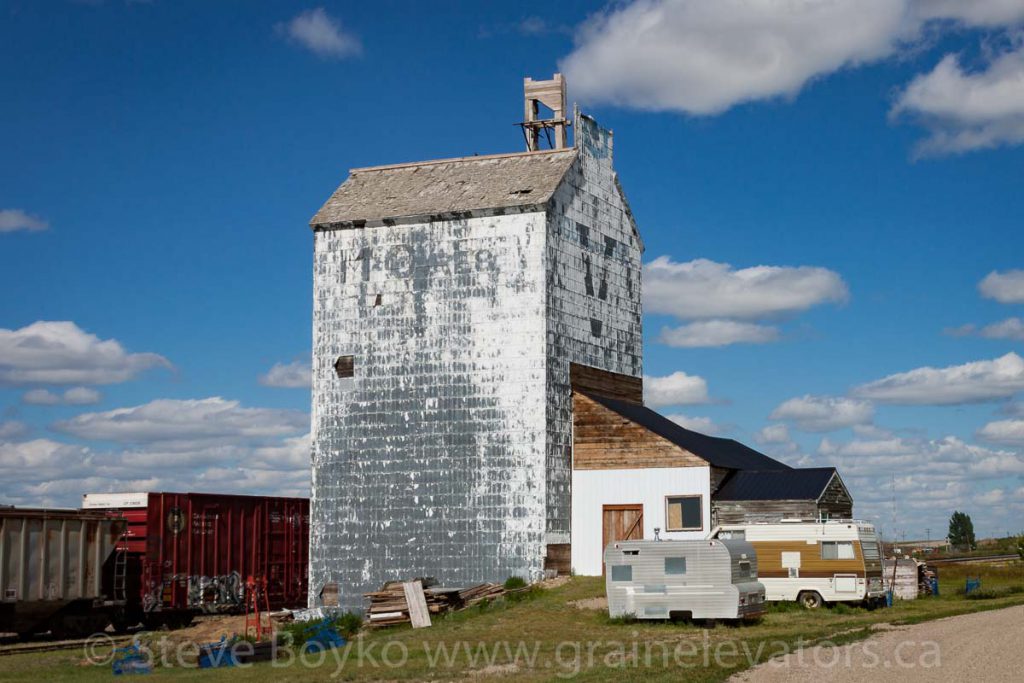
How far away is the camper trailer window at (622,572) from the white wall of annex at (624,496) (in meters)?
8.29

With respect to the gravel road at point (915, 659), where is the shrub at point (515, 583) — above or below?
above

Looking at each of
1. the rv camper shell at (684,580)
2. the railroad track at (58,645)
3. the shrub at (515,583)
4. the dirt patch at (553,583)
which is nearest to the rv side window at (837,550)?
the rv camper shell at (684,580)

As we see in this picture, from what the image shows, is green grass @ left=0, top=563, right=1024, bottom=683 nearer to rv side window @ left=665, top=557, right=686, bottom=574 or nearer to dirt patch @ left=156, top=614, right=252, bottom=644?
rv side window @ left=665, top=557, right=686, bottom=574

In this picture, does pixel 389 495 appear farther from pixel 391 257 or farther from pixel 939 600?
pixel 939 600

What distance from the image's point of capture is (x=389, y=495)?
38469 mm

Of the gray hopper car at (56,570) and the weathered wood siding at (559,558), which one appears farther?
the weathered wood siding at (559,558)

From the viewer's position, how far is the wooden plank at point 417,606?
32.4 meters

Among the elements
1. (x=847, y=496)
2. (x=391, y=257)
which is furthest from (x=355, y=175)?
(x=847, y=496)

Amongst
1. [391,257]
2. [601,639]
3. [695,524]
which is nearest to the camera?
[601,639]

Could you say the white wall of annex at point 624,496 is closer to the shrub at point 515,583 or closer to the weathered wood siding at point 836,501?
the shrub at point 515,583

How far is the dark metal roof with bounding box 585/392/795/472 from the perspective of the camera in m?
37.7

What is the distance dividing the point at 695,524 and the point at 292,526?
13741 mm

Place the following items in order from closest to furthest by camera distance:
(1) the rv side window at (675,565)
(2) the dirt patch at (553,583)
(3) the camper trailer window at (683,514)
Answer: (1) the rv side window at (675,565) → (2) the dirt patch at (553,583) → (3) the camper trailer window at (683,514)

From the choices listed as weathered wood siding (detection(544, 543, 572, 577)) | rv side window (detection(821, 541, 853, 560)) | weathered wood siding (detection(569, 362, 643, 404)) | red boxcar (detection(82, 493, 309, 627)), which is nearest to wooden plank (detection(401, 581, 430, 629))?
weathered wood siding (detection(544, 543, 572, 577))
